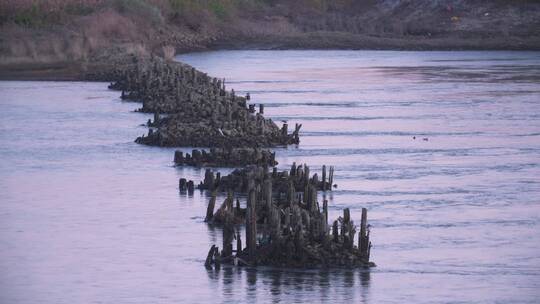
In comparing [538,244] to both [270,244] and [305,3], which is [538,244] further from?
[305,3]

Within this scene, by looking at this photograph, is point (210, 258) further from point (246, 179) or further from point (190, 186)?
point (190, 186)

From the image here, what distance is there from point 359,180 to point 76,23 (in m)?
51.6

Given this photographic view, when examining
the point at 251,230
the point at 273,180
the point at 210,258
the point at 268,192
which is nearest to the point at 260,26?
the point at 273,180

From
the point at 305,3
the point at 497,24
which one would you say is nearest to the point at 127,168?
the point at 497,24

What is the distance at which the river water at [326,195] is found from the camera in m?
30.6

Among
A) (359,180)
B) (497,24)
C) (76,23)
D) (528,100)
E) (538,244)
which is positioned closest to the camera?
(538,244)

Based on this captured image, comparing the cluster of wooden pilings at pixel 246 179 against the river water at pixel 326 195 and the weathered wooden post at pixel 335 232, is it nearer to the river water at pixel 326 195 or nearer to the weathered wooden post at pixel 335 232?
the weathered wooden post at pixel 335 232

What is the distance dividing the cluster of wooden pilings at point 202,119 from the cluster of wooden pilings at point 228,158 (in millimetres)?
3115

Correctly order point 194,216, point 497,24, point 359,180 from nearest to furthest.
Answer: point 194,216, point 359,180, point 497,24

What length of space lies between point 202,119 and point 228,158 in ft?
27.7

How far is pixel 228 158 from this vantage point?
46000 millimetres

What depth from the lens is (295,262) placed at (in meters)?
31.5

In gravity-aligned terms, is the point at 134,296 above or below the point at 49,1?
below

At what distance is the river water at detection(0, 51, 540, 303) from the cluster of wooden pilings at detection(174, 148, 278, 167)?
0.63 meters
